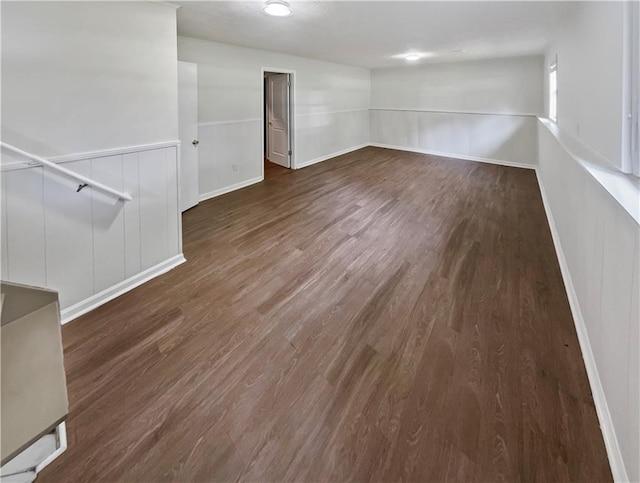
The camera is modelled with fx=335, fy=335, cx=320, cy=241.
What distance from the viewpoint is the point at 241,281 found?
2854mm

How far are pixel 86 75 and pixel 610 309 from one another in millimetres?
3291

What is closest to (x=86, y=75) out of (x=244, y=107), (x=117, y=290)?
(x=117, y=290)

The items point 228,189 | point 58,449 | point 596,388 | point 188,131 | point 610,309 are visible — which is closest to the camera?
point 58,449

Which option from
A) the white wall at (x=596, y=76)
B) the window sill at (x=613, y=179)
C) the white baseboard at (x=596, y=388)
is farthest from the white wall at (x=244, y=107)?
the white baseboard at (x=596, y=388)

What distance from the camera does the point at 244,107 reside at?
216 inches

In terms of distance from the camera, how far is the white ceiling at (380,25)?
3197mm

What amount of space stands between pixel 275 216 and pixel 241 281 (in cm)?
169

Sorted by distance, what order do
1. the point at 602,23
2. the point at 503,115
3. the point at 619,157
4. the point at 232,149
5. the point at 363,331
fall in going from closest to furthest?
1. the point at 619,157
2. the point at 602,23
3. the point at 363,331
4. the point at 232,149
5. the point at 503,115

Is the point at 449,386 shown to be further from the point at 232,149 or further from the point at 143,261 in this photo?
the point at 232,149

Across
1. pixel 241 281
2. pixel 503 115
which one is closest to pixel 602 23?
pixel 241 281

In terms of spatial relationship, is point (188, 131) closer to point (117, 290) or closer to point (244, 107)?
point (244, 107)

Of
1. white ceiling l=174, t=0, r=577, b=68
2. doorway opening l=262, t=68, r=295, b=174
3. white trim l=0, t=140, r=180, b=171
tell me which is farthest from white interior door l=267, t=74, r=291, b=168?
white trim l=0, t=140, r=180, b=171

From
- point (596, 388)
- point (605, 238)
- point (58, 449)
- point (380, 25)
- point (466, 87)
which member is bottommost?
point (58, 449)

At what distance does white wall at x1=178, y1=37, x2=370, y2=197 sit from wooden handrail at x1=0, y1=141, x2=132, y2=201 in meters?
2.54
